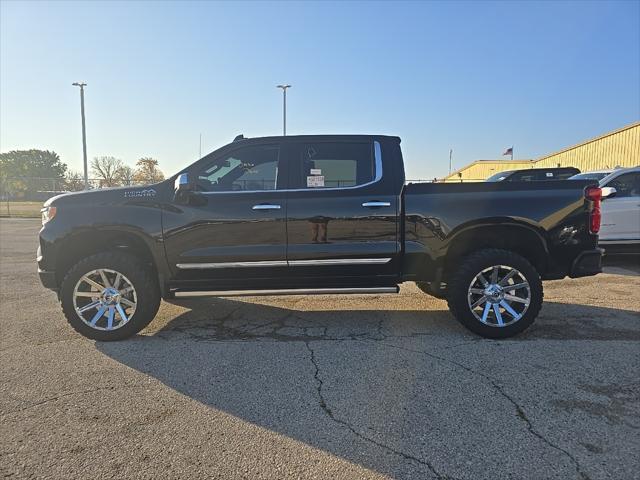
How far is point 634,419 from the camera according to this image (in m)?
2.68

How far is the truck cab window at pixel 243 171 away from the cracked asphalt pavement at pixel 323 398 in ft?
5.08

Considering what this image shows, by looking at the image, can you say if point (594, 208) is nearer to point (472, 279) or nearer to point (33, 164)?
point (472, 279)

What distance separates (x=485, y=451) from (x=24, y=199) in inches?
1586

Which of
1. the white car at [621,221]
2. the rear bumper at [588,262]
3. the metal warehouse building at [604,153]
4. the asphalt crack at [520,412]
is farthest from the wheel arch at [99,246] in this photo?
the metal warehouse building at [604,153]

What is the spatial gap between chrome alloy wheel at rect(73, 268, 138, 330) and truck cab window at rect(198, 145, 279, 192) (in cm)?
128

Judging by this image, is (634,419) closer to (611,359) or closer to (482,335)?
(611,359)

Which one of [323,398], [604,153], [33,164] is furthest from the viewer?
[33,164]

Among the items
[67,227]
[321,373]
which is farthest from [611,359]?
[67,227]

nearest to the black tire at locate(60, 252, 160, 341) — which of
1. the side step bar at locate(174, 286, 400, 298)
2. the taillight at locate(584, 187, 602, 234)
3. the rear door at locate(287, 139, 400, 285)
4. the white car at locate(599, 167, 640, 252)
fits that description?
the side step bar at locate(174, 286, 400, 298)

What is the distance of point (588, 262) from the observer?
4.25 m

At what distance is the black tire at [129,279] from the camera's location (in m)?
4.11

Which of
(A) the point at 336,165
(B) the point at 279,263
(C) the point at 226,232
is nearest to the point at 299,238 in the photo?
(B) the point at 279,263

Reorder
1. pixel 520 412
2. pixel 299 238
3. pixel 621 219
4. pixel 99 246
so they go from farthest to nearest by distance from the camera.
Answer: pixel 621 219 → pixel 99 246 → pixel 299 238 → pixel 520 412

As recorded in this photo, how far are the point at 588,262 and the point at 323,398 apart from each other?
3139mm
